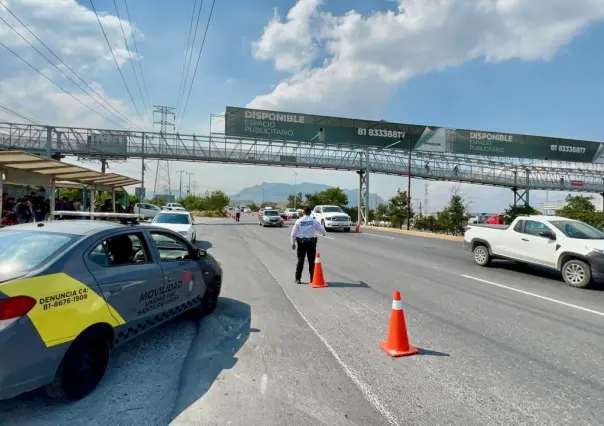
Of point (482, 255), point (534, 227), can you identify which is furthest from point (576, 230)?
point (482, 255)

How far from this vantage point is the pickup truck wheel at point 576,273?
8375 millimetres

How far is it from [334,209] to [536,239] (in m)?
20.9

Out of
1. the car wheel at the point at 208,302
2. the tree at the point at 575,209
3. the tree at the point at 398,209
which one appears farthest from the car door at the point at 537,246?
the tree at the point at 398,209

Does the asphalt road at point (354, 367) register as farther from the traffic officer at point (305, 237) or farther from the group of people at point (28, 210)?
the group of people at point (28, 210)

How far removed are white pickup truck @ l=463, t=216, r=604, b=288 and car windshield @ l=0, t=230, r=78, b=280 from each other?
32.7ft

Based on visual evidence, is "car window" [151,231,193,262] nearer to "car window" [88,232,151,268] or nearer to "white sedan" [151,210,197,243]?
"car window" [88,232,151,268]

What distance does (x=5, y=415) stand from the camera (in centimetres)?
301

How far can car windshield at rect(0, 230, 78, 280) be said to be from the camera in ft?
10.3

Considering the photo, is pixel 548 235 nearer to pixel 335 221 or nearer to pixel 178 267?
pixel 178 267

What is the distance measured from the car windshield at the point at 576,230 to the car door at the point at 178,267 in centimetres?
884

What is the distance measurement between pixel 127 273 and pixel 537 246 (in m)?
9.85

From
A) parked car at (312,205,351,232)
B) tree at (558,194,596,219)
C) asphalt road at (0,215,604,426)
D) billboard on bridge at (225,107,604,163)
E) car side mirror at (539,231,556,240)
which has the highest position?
billboard on bridge at (225,107,604,163)

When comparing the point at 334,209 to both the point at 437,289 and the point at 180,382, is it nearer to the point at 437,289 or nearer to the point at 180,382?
the point at 437,289

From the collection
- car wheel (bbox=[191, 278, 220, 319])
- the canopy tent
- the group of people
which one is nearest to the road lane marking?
car wheel (bbox=[191, 278, 220, 319])
